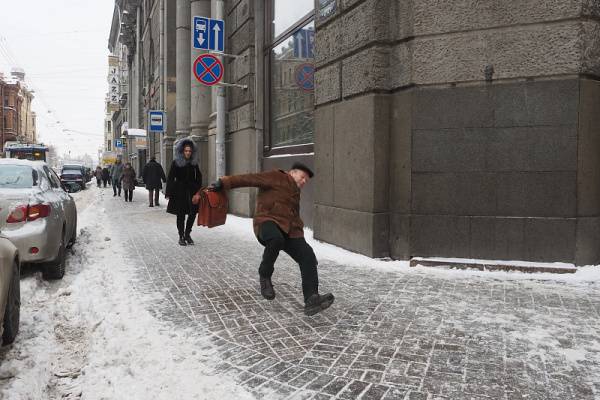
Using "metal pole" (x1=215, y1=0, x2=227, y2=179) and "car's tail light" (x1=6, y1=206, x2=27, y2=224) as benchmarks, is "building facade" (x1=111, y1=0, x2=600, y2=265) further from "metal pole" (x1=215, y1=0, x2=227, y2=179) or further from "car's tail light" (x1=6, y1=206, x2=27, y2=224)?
"metal pole" (x1=215, y1=0, x2=227, y2=179)

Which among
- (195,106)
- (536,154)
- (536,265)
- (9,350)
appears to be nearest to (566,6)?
(536,154)

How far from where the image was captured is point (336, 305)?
475 cm

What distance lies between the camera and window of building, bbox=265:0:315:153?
392 inches

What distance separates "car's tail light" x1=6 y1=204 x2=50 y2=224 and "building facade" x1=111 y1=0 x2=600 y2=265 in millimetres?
4019

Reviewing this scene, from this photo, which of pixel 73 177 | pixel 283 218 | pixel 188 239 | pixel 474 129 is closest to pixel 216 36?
pixel 188 239

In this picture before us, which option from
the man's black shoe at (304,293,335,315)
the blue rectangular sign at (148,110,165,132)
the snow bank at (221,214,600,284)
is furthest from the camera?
the blue rectangular sign at (148,110,165,132)

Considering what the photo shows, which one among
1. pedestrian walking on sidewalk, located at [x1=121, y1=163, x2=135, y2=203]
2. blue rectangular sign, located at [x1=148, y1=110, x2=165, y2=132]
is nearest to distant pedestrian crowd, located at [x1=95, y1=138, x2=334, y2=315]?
pedestrian walking on sidewalk, located at [x1=121, y1=163, x2=135, y2=203]

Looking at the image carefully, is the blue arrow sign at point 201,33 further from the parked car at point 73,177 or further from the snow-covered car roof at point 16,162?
the parked car at point 73,177

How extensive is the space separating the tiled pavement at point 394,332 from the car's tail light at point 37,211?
1.30 meters

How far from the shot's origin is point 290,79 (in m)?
10.9

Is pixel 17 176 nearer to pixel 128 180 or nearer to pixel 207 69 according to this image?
pixel 207 69

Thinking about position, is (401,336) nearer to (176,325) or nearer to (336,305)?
(336,305)

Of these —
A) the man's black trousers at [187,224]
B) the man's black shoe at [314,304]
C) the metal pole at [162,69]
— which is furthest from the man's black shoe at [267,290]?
the metal pole at [162,69]

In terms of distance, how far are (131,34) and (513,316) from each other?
41.9 metres
